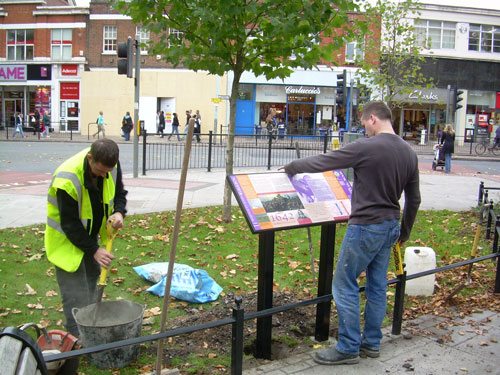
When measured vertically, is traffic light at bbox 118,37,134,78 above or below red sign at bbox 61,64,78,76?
below

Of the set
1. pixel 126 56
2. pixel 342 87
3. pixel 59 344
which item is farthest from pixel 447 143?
pixel 59 344

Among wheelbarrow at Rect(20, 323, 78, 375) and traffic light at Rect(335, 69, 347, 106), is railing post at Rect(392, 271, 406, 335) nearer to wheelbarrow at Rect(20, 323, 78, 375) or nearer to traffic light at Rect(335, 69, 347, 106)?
wheelbarrow at Rect(20, 323, 78, 375)

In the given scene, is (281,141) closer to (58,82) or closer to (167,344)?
(167,344)

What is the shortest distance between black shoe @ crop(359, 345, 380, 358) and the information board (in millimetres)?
1094

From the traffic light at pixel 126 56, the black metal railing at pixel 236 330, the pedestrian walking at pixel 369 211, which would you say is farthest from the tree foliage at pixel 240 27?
the traffic light at pixel 126 56

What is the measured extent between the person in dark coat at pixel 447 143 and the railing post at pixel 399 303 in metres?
14.8

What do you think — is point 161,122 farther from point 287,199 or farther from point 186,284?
point 287,199

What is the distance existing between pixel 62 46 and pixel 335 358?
3728 cm

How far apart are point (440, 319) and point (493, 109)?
3802 centimetres

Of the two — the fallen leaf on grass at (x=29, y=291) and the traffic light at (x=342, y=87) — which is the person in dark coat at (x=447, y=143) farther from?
the fallen leaf on grass at (x=29, y=291)

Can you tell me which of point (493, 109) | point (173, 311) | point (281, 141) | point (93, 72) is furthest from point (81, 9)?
point (173, 311)

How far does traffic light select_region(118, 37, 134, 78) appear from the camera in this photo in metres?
12.0

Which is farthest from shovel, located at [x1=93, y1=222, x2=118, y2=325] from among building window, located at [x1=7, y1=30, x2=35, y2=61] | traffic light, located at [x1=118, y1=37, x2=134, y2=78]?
building window, located at [x1=7, y1=30, x2=35, y2=61]

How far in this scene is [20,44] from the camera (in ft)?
122
